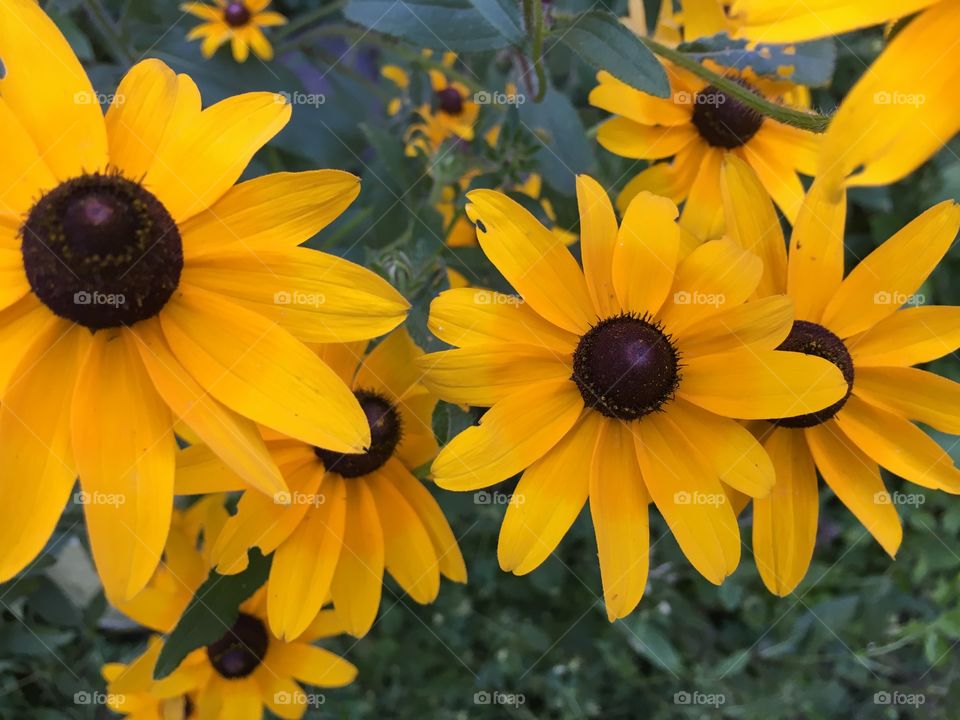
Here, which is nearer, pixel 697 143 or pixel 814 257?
pixel 814 257

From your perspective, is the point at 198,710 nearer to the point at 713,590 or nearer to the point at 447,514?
the point at 447,514

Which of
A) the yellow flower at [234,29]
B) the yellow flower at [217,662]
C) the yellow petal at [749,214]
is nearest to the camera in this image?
the yellow petal at [749,214]

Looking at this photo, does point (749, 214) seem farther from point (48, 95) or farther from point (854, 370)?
point (48, 95)

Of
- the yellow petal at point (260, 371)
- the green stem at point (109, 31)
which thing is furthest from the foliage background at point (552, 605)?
the yellow petal at point (260, 371)

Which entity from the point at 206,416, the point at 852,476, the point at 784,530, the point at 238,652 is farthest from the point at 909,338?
the point at 238,652

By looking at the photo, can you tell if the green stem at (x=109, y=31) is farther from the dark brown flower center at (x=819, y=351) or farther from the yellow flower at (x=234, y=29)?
the dark brown flower center at (x=819, y=351)

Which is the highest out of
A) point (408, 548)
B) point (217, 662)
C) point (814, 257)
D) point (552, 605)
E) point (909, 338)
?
point (814, 257)

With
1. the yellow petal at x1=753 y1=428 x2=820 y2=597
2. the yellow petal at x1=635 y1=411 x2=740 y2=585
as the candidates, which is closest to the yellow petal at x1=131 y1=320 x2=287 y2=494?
the yellow petal at x1=635 y1=411 x2=740 y2=585
